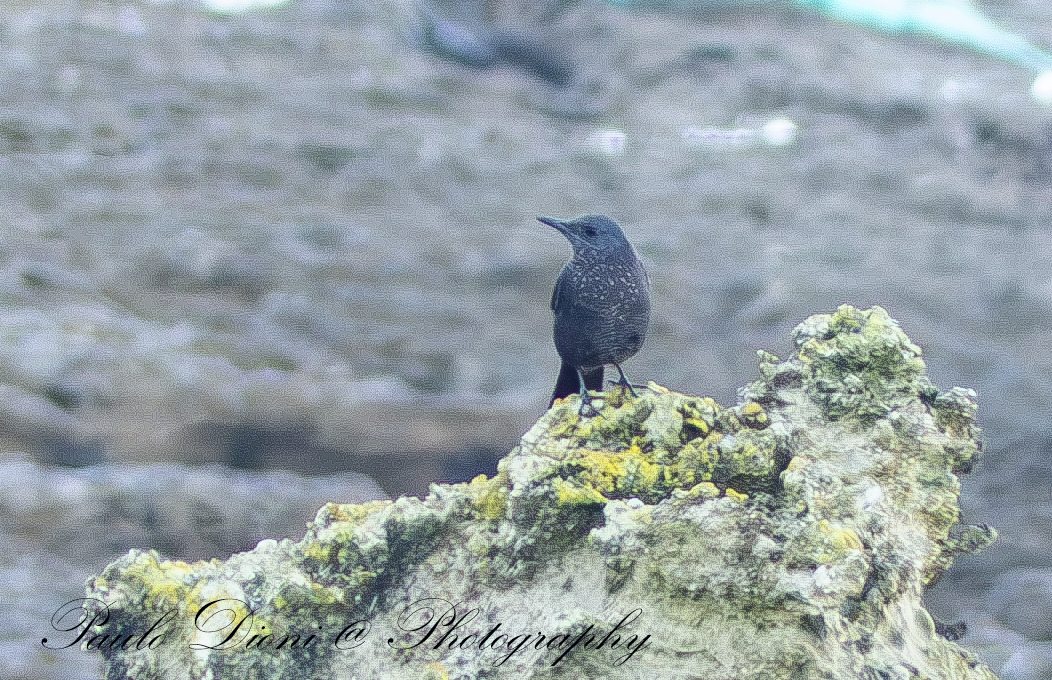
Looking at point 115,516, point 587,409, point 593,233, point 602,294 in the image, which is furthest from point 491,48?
point 115,516

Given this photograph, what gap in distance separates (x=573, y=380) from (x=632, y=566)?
56.0 inches

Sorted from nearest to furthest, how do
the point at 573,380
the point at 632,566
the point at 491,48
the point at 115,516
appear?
the point at 632,566
the point at 115,516
the point at 573,380
the point at 491,48

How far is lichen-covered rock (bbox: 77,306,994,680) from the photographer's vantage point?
1.91 m

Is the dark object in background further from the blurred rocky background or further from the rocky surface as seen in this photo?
the rocky surface

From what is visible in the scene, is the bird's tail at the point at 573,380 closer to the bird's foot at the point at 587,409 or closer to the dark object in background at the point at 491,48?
the bird's foot at the point at 587,409

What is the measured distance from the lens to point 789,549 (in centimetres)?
189

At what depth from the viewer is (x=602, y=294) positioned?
9.80ft

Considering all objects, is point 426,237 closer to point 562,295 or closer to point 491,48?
point 562,295

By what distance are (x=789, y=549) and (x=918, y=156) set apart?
164 inches

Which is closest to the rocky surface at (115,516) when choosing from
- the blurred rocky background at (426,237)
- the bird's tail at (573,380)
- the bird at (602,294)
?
the blurred rocky background at (426,237)

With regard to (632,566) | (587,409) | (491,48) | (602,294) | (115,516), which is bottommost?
(115,516)

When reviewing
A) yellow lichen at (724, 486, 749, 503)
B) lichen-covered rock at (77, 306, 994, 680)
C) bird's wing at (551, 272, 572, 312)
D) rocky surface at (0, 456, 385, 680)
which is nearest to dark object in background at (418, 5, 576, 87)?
bird's wing at (551, 272, 572, 312)

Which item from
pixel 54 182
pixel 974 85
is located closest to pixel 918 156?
pixel 974 85

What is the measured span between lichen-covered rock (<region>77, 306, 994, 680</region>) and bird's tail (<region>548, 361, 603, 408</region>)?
0.85 metres
